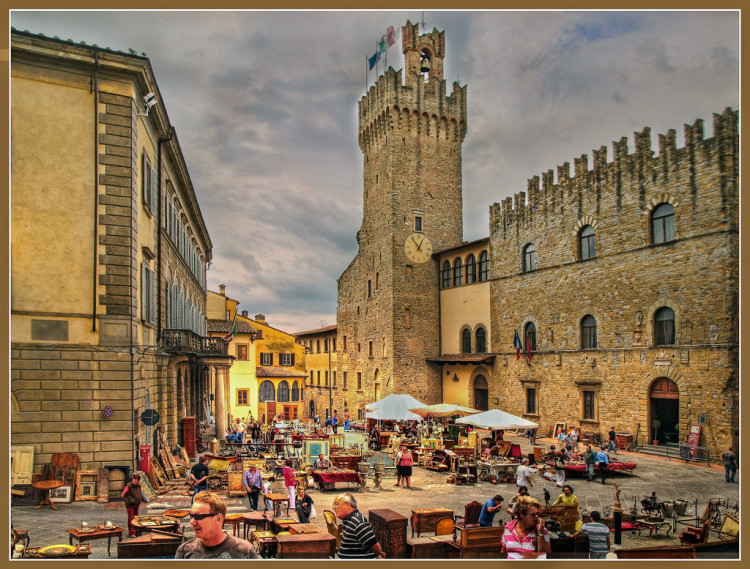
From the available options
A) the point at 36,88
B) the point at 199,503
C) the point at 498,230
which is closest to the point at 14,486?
the point at 36,88

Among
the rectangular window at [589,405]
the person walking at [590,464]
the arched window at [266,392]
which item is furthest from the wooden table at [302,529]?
the arched window at [266,392]

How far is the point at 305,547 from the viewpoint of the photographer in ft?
28.8

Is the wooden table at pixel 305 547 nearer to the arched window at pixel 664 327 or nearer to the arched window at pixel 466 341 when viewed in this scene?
the arched window at pixel 664 327

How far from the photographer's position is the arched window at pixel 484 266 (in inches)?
1478

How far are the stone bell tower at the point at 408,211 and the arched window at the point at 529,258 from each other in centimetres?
904

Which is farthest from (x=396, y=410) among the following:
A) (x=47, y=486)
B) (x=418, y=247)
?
(x=418, y=247)

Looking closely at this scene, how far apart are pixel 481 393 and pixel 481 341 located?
9.95ft

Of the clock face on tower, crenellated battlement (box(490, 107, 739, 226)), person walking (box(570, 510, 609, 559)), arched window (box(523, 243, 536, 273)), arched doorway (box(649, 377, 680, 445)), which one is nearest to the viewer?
person walking (box(570, 510, 609, 559))

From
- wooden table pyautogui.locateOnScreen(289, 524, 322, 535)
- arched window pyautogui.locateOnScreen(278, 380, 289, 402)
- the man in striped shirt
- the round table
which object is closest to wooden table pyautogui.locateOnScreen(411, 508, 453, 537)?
wooden table pyautogui.locateOnScreen(289, 524, 322, 535)

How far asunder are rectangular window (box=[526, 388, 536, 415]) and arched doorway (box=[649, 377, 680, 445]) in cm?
738

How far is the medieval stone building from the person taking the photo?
24.1m

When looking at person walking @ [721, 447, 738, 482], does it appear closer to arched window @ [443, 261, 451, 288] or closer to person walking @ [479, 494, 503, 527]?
person walking @ [479, 494, 503, 527]

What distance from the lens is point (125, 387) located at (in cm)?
1538

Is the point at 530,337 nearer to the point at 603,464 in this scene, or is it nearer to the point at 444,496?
the point at 603,464
